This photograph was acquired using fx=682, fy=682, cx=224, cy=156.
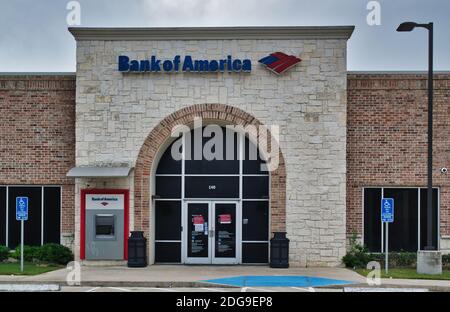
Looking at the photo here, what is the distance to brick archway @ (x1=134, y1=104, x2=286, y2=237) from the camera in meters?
23.2

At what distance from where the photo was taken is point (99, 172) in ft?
74.2

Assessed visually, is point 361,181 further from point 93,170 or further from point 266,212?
point 93,170

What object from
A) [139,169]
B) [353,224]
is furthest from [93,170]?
[353,224]

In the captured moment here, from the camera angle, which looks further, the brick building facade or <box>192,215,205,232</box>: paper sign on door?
<box>192,215,205,232</box>: paper sign on door

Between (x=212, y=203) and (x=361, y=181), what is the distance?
17.5 feet

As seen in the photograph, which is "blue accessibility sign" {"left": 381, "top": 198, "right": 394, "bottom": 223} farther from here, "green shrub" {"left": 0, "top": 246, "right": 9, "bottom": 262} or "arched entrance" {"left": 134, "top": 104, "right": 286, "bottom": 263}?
"green shrub" {"left": 0, "top": 246, "right": 9, "bottom": 262}

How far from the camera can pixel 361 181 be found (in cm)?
2417

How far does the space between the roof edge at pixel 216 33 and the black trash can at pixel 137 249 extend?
22.2 feet

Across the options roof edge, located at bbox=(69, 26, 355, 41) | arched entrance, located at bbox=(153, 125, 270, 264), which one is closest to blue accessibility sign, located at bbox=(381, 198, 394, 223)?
arched entrance, located at bbox=(153, 125, 270, 264)

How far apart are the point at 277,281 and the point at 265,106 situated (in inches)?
269

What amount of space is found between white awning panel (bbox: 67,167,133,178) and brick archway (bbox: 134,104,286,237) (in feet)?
2.31

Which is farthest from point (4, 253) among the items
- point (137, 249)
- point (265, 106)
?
point (265, 106)

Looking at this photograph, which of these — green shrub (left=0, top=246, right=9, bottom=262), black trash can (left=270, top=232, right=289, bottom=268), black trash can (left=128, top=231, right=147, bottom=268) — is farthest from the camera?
green shrub (left=0, top=246, right=9, bottom=262)

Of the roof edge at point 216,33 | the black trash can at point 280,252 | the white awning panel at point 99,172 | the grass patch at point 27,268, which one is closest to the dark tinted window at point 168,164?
the white awning panel at point 99,172
